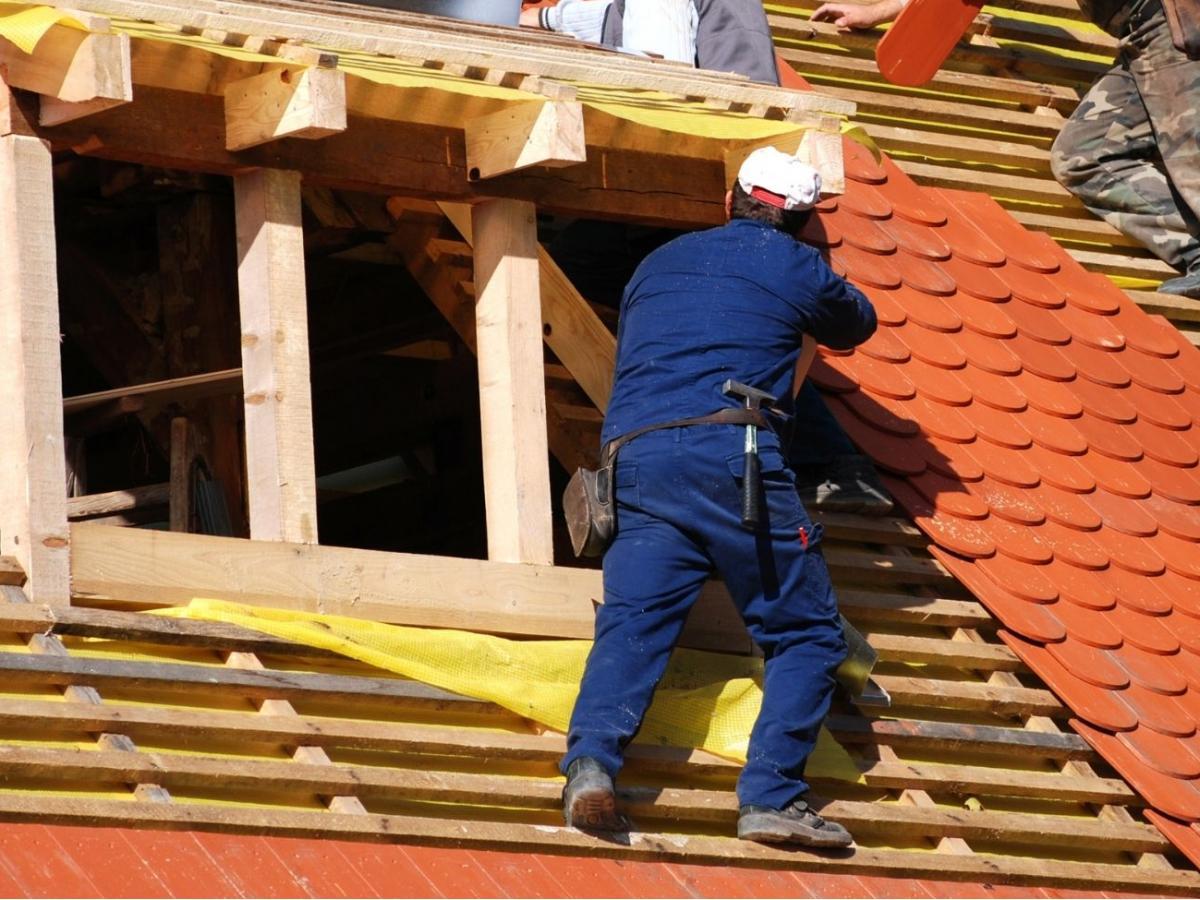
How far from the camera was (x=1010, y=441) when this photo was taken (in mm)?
7191

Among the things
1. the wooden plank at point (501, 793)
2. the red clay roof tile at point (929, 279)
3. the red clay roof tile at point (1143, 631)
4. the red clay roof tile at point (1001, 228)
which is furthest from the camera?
the red clay roof tile at point (1001, 228)

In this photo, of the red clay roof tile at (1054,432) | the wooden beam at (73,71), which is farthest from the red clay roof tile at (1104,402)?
the wooden beam at (73,71)

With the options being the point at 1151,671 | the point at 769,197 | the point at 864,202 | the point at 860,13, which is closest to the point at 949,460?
the point at 1151,671

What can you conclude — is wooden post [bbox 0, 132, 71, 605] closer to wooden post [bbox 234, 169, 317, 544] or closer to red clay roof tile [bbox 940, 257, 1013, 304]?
wooden post [bbox 234, 169, 317, 544]

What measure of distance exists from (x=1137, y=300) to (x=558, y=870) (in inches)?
163

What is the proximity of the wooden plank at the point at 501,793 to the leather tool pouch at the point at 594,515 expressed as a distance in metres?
0.57

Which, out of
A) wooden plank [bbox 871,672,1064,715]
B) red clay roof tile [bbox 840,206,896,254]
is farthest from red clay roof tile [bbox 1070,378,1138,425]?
wooden plank [bbox 871,672,1064,715]

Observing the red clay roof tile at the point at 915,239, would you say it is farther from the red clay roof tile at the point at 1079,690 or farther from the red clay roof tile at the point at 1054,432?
the red clay roof tile at the point at 1079,690

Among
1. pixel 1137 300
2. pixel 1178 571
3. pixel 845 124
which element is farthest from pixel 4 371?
pixel 1137 300

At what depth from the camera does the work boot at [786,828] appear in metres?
5.32

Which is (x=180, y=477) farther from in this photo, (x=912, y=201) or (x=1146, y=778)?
(x=1146, y=778)

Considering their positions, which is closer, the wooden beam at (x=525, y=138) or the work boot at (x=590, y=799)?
the work boot at (x=590, y=799)

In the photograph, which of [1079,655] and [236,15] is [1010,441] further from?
[236,15]

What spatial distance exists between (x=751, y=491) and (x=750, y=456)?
92 mm
